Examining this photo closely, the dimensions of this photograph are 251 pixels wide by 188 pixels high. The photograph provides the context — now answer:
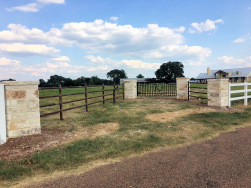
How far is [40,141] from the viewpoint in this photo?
4527 mm

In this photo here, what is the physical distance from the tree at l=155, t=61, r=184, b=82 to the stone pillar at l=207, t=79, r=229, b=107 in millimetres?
65572

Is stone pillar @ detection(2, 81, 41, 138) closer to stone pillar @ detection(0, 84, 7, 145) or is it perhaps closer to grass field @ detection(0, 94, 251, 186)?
stone pillar @ detection(0, 84, 7, 145)

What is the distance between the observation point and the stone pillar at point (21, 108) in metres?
4.61

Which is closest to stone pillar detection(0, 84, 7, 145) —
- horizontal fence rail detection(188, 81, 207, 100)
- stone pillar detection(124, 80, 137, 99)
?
horizontal fence rail detection(188, 81, 207, 100)

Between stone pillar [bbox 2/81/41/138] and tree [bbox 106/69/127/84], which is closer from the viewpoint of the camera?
stone pillar [bbox 2/81/41/138]

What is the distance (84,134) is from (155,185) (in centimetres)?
303

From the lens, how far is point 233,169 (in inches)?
121

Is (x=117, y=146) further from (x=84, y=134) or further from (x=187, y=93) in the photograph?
(x=187, y=93)

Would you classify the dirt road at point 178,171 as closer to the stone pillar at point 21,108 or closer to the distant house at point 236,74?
the stone pillar at point 21,108

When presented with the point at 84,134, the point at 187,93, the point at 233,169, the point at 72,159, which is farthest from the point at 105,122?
the point at 187,93

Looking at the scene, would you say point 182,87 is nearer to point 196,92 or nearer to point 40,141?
point 196,92

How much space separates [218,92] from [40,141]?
8.36 meters

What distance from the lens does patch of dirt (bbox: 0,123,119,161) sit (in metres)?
3.86

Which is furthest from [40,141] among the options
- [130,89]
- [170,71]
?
[170,71]
